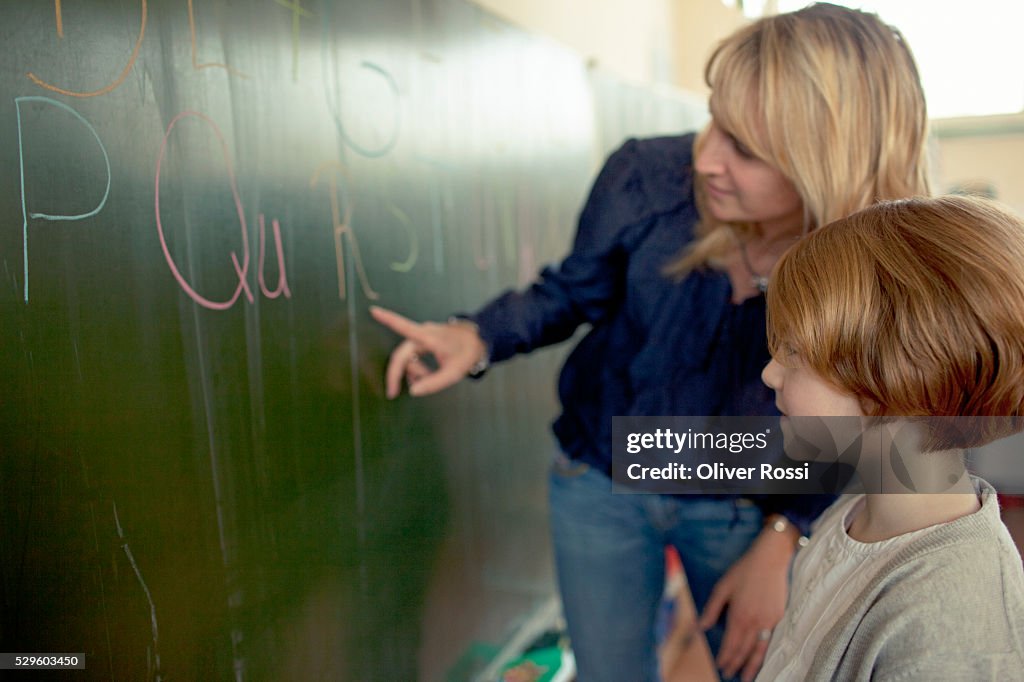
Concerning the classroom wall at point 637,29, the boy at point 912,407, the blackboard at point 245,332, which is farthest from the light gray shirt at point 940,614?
the classroom wall at point 637,29

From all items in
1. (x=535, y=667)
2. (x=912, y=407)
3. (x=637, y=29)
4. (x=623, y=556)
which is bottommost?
(x=535, y=667)

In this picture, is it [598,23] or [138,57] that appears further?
[598,23]

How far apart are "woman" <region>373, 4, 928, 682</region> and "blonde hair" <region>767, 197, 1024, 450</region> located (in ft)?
0.88

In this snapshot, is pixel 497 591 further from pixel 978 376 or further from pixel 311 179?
pixel 978 376

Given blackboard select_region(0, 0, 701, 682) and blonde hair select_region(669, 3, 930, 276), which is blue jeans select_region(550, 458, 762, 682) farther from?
blonde hair select_region(669, 3, 930, 276)

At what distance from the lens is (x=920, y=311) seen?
70 cm

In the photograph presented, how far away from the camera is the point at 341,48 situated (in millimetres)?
1147

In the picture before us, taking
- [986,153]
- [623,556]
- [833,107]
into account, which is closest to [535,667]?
[623,556]

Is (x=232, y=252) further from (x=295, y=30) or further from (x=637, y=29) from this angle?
(x=637, y=29)

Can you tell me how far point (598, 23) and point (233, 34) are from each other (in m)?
2.12

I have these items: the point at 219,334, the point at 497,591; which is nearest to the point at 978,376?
the point at 219,334

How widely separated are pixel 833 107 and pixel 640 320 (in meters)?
0.39

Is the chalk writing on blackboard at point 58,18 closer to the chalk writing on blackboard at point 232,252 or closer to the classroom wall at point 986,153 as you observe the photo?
the chalk writing on blackboard at point 232,252

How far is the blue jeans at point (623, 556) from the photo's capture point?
3.93 feet
